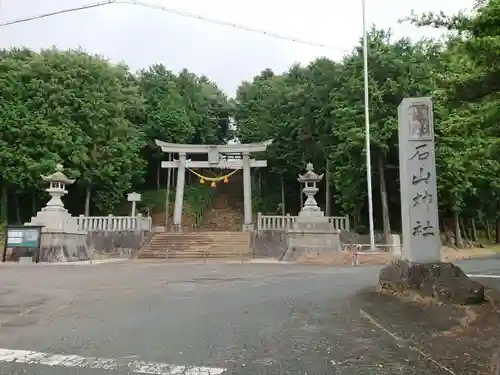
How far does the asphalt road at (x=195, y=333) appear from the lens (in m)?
3.95

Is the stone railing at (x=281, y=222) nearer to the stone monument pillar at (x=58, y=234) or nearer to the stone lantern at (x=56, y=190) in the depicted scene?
the stone monument pillar at (x=58, y=234)

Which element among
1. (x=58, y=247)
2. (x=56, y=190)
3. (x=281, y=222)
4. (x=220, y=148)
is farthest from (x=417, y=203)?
(x=220, y=148)

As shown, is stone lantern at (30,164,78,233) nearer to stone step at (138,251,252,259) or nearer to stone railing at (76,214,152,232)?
stone step at (138,251,252,259)

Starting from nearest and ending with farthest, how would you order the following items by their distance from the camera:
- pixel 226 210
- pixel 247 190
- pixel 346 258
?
1. pixel 346 258
2. pixel 247 190
3. pixel 226 210

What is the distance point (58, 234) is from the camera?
18875 mm

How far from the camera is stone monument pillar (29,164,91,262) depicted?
1858 centimetres

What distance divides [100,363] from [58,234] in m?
16.1

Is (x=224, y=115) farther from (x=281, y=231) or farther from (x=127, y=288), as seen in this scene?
(x=127, y=288)

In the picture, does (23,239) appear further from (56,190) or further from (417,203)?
(417,203)

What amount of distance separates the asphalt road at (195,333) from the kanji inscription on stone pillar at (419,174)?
1.61m

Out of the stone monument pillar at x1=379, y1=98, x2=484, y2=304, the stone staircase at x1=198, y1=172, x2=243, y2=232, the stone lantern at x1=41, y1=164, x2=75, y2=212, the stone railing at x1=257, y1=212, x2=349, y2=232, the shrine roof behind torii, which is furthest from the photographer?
the stone staircase at x1=198, y1=172, x2=243, y2=232

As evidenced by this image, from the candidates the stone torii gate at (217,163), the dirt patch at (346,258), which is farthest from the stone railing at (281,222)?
the dirt patch at (346,258)

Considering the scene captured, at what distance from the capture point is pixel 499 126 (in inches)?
336

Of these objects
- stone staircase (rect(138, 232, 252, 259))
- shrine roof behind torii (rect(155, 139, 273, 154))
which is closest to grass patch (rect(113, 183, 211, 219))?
shrine roof behind torii (rect(155, 139, 273, 154))
